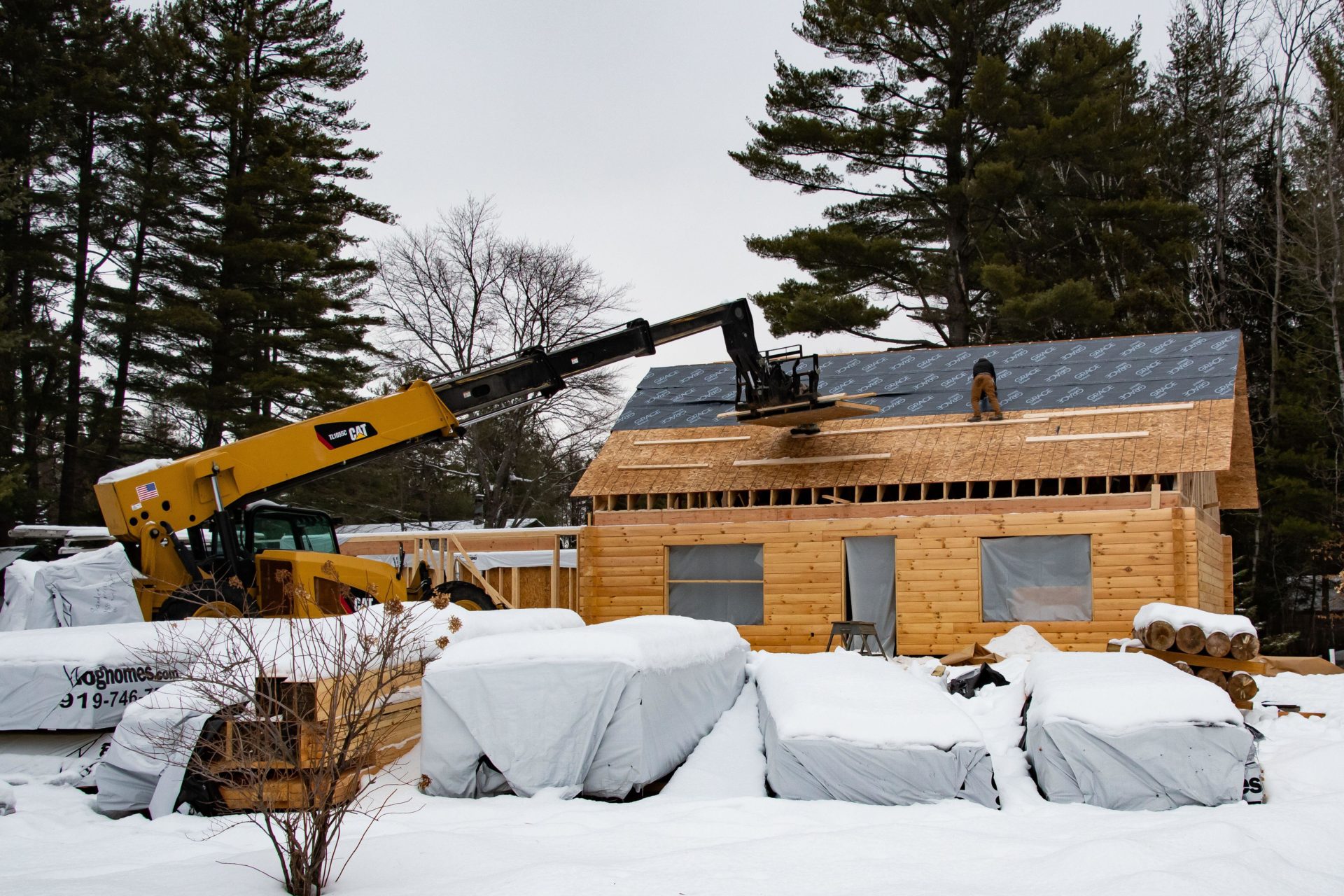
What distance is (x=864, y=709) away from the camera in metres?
7.73

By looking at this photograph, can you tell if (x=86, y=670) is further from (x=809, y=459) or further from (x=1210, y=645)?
(x=809, y=459)

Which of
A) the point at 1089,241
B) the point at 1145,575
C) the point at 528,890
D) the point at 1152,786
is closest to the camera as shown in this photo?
the point at 528,890

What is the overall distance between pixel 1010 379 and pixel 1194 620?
7.78 meters

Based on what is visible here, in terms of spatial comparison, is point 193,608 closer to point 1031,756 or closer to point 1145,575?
point 1031,756

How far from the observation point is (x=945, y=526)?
15.0 m

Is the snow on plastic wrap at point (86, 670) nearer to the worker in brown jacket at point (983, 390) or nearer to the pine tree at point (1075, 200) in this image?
the worker in brown jacket at point (983, 390)

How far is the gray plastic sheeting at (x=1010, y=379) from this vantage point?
16391 millimetres

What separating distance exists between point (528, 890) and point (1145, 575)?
11346 millimetres

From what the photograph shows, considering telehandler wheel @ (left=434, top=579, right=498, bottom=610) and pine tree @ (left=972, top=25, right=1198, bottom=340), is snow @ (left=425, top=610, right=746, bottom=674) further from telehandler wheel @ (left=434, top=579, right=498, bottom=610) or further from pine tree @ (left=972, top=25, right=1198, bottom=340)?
pine tree @ (left=972, top=25, right=1198, bottom=340)

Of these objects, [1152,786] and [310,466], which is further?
[310,466]

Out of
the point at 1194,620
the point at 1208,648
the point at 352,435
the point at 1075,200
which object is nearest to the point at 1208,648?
the point at 1208,648

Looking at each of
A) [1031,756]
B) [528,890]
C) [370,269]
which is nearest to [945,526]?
[1031,756]

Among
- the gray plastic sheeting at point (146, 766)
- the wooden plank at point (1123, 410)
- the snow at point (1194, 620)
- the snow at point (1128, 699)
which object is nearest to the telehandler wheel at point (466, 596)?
the gray plastic sheeting at point (146, 766)

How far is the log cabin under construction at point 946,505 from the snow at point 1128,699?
5682mm
